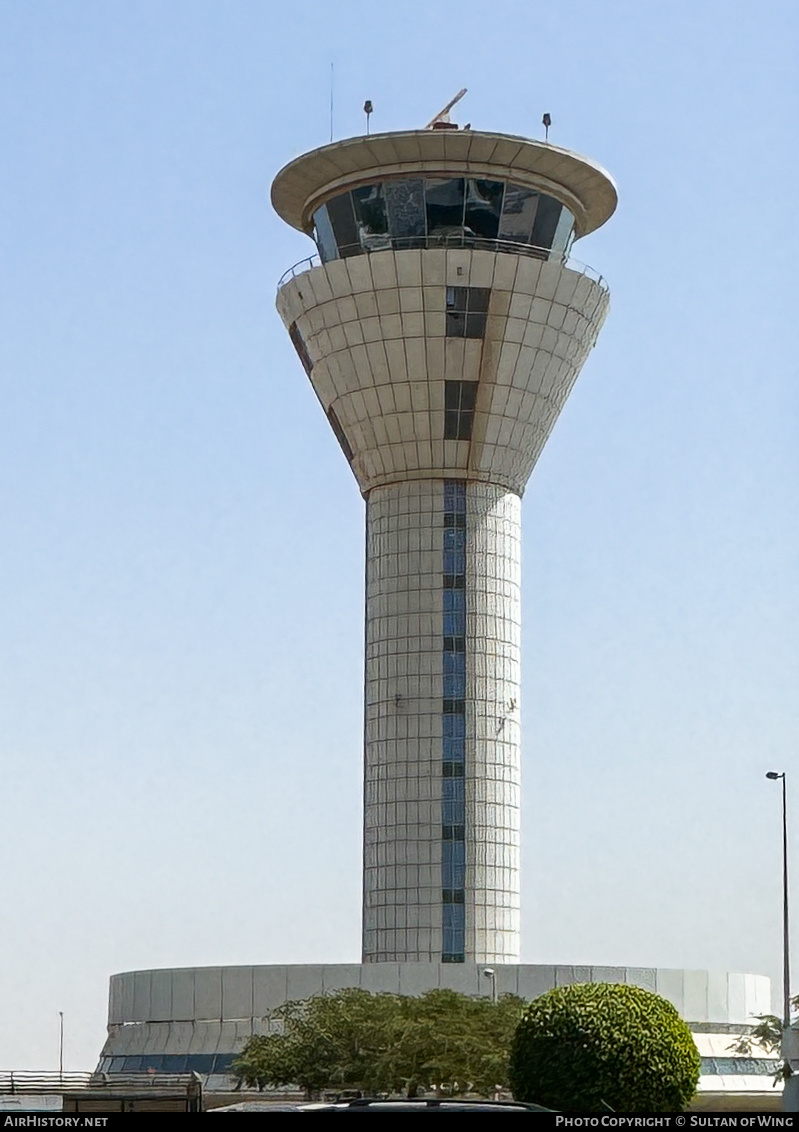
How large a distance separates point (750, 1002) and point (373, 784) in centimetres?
1650

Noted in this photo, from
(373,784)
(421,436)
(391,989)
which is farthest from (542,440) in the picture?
(391,989)

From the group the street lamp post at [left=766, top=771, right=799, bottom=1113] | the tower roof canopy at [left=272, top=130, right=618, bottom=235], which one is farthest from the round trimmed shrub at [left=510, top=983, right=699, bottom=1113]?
the tower roof canopy at [left=272, top=130, right=618, bottom=235]

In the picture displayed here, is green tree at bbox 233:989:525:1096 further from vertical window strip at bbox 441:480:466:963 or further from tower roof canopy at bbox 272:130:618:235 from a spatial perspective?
tower roof canopy at bbox 272:130:618:235

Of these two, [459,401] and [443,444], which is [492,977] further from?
[459,401]

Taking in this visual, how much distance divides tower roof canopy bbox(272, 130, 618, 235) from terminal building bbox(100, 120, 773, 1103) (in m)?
0.08

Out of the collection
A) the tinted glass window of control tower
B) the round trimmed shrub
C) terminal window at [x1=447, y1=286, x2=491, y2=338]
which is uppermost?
the tinted glass window of control tower

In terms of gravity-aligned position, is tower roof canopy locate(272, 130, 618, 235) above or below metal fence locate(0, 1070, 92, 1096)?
above

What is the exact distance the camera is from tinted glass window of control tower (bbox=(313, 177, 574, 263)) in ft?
246

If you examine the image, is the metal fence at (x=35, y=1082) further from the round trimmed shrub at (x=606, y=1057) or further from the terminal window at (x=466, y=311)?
the terminal window at (x=466, y=311)

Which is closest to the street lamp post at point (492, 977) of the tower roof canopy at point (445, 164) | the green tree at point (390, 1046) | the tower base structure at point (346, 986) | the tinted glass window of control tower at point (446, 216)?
the tower base structure at point (346, 986)

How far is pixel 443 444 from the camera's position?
245 feet

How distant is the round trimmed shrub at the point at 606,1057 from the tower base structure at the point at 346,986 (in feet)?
56.9

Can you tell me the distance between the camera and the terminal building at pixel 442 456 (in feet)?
241

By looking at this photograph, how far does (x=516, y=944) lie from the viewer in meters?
73.8
